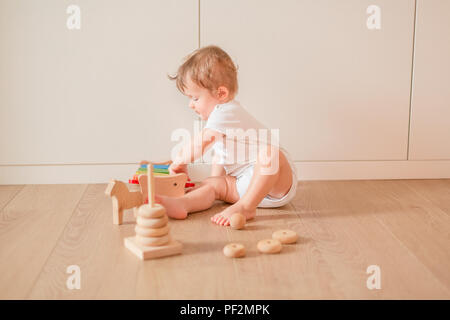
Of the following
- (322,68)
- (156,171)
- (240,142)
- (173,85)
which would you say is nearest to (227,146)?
(240,142)

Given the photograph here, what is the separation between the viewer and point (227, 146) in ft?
4.74

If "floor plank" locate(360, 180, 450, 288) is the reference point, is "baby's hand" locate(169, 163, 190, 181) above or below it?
Answer: above

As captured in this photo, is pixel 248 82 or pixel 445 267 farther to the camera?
pixel 248 82

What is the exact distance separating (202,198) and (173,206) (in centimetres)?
12

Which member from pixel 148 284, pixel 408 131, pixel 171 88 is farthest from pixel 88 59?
pixel 408 131

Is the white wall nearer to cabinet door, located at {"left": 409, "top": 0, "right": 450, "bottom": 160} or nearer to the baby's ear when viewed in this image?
cabinet door, located at {"left": 409, "top": 0, "right": 450, "bottom": 160}

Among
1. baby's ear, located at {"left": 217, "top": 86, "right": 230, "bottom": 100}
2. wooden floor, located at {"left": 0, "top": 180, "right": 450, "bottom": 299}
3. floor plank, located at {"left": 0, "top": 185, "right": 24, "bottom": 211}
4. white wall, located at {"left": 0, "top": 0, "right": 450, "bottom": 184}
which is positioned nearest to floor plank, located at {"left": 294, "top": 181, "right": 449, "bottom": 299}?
wooden floor, located at {"left": 0, "top": 180, "right": 450, "bottom": 299}

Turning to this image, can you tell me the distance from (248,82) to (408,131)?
23.1 inches

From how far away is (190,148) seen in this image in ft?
4.62

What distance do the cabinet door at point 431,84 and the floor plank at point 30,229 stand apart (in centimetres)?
116

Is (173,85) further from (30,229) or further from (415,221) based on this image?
(415,221)

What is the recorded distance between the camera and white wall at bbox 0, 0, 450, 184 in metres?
1.66

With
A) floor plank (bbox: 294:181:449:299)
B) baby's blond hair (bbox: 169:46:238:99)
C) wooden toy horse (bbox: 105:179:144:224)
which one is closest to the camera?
floor plank (bbox: 294:181:449:299)
